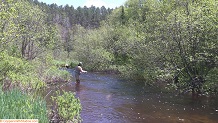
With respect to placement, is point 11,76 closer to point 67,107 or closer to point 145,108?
point 67,107

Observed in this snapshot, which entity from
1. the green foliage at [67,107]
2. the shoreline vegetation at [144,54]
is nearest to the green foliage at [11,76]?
the shoreline vegetation at [144,54]

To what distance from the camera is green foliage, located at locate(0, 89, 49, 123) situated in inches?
A: 305

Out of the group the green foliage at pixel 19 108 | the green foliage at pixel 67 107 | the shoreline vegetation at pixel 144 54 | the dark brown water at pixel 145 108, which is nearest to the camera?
the green foliage at pixel 19 108

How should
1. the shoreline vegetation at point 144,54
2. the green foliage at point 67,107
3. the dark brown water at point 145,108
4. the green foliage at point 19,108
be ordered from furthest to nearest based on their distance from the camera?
the dark brown water at point 145,108
the shoreline vegetation at point 144,54
the green foliage at point 67,107
the green foliage at point 19,108

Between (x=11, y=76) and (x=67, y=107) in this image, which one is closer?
(x=67, y=107)

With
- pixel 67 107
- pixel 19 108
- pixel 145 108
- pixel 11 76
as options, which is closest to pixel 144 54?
pixel 145 108

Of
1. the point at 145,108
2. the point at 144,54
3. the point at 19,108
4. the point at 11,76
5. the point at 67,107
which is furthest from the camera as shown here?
the point at 144,54

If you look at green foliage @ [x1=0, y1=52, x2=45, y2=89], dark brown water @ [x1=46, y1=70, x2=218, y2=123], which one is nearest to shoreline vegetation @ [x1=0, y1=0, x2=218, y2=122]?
green foliage @ [x1=0, y1=52, x2=45, y2=89]

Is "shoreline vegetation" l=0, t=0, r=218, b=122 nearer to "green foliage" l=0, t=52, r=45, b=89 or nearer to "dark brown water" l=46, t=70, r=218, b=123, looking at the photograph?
"green foliage" l=0, t=52, r=45, b=89

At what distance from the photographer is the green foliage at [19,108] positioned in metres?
7.75

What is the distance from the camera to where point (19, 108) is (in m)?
8.40

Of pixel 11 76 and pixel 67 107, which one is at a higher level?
pixel 11 76

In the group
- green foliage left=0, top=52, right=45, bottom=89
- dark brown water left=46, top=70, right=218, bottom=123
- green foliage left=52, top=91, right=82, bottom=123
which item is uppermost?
green foliage left=0, top=52, right=45, bottom=89

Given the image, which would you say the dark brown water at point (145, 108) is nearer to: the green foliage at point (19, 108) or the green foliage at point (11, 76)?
the green foliage at point (11, 76)
